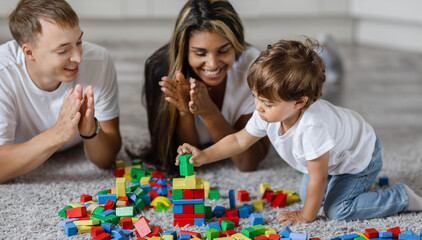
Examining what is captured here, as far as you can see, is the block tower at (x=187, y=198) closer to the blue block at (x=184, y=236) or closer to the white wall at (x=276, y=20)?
the blue block at (x=184, y=236)

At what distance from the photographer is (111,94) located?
1.78m

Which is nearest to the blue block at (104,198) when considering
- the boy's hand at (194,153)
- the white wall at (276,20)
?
the boy's hand at (194,153)

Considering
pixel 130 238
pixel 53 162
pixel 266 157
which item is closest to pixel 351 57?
pixel 266 157

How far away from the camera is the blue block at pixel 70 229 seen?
52.7 inches

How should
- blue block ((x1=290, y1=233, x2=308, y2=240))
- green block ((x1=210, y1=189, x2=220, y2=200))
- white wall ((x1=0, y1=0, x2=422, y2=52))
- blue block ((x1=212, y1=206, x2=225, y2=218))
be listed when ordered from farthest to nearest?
white wall ((x1=0, y1=0, x2=422, y2=52)), green block ((x1=210, y1=189, x2=220, y2=200)), blue block ((x1=212, y1=206, x2=225, y2=218)), blue block ((x1=290, y1=233, x2=308, y2=240))

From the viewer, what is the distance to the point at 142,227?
4.44 feet

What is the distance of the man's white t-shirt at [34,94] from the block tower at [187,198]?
0.50 metres

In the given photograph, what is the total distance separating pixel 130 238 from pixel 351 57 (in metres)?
2.90

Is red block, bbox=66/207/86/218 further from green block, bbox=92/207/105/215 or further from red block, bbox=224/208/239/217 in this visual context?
red block, bbox=224/208/239/217

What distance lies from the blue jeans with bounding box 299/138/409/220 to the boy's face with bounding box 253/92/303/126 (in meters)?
0.29

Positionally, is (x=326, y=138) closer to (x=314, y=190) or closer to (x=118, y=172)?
A: (x=314, y=190)

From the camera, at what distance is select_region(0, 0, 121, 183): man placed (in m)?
1.56

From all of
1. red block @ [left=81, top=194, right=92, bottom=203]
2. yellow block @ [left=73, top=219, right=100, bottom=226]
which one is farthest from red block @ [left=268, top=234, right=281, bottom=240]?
red block @ [left=81, top=194, right=92, bottom=203]

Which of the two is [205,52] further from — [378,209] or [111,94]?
[378,209]
